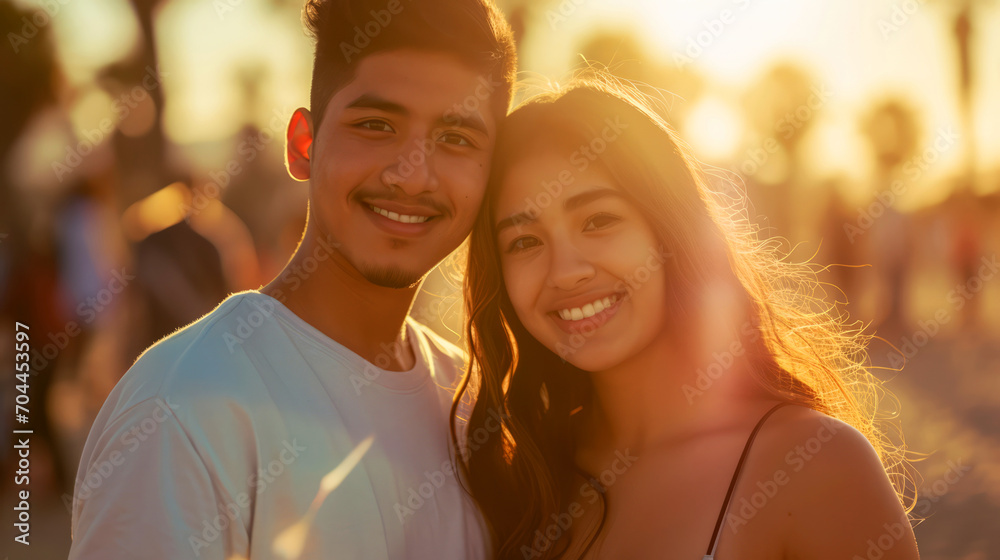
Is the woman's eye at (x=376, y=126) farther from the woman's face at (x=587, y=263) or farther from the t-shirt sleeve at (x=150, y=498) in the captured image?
the t-shirt sleeve at (x=150, y=498)

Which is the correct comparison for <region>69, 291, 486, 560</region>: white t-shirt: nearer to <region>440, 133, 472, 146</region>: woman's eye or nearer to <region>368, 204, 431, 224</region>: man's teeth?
<region>368, 204, 431, 224</region>: man's teeth

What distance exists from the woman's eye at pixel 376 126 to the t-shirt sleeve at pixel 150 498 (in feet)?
4.15

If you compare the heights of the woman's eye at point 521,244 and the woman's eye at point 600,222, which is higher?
the woman's eye at point 600,222

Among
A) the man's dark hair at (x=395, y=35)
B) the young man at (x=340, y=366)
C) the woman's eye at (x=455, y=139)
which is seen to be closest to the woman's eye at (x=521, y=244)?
the young man at (x=340, y=366)

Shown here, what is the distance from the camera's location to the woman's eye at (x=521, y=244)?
9.60 ft

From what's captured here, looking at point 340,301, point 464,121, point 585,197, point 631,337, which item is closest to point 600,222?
point 585,197

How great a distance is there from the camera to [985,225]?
867 inches

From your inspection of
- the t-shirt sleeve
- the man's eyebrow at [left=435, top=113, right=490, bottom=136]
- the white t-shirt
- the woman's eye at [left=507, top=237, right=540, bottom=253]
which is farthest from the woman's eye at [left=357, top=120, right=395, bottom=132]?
the t-shirt sleeve

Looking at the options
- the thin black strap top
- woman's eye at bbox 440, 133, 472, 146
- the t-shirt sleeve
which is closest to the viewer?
the t-shirt sleeve

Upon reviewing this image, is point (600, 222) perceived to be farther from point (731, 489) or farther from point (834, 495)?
point (834, 495)

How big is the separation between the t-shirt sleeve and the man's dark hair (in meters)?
1.43

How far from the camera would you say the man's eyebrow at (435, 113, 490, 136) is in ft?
9.18

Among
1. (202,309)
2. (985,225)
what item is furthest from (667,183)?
(985,225)

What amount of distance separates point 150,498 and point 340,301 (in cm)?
102
